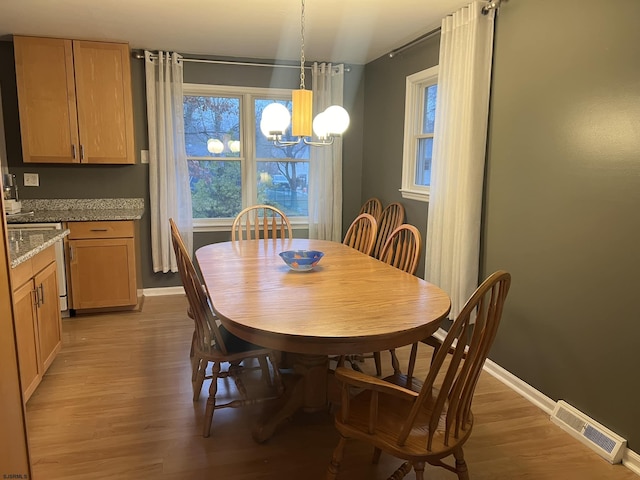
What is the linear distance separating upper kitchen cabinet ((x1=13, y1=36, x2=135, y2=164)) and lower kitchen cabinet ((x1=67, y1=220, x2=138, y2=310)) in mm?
658

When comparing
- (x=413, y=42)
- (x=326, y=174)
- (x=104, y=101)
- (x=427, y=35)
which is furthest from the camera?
(x=326, y=174)

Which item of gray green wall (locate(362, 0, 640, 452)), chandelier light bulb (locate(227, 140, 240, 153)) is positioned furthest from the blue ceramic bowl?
chandelier light bulb (locate(227, 140, 240, 153))

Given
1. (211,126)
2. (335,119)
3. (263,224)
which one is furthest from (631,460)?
(211,126)

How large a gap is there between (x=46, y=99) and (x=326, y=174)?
2551 millimetres

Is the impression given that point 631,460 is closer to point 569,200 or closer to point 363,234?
point 569,200

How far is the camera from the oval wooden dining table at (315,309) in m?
1.61

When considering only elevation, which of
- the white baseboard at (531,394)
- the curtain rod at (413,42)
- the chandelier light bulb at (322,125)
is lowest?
the white baseboard at (531,394)

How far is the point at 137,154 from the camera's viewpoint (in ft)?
14.3

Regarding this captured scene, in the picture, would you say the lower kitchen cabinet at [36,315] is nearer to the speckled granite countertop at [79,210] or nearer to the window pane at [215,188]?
the speckled granite countertop at [79,210]

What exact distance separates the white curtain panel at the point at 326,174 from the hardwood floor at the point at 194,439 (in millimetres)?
2058

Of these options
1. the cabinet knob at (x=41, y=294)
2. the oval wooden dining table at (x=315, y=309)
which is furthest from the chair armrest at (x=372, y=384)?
the cabinet knob at (x=41, y=294)

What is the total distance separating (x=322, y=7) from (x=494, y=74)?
120 cm

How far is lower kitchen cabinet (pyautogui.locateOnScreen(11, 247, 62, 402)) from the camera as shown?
2336 millimetres

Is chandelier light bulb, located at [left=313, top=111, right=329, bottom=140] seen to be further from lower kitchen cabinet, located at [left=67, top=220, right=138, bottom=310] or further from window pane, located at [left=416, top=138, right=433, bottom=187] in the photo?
lower kitchen cabinet, located at [left=67, top=220, right=138, bottom=310]
